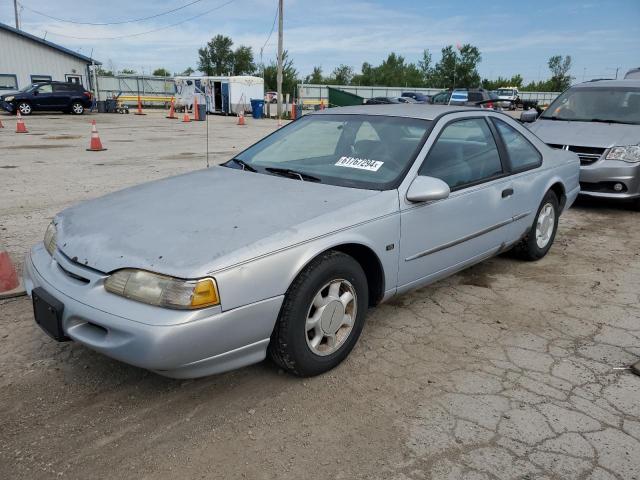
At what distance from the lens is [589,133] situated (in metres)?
7.01

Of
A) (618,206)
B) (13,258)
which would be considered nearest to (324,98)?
(618,206)

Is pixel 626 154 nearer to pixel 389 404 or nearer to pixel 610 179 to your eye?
pixel 610 179

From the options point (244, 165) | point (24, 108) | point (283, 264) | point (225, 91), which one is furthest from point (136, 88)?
point (283, 264)

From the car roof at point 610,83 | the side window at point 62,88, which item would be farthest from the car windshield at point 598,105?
the side window at point 62,88

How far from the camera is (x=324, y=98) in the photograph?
4366cm

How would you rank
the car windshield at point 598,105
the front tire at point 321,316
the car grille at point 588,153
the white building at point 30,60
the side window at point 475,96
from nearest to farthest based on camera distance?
the front tire at point 321,316
the car grille at point 588,153
the car windshield at point 598,105
the side window at point 475,96
the white building at point 30,60

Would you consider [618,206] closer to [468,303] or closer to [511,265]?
[511,265]

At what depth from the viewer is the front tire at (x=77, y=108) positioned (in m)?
26.9

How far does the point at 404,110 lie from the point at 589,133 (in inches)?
168

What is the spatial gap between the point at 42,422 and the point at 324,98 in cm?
4309

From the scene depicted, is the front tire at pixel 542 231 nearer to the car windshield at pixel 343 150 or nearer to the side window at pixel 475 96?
the car windshield at pixel 343 150

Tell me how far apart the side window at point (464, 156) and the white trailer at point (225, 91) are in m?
28.2

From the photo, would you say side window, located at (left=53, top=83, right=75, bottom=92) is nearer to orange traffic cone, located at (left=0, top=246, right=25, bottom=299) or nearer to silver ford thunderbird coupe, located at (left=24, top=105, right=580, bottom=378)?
orange traffic cone, located at (left=0, top=246, right=25, bottom=299)

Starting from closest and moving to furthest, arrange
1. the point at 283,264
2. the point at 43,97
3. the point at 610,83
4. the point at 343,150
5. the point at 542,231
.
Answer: the point at 283,264 → the point at 343,150 → the point at 542,231 → the point at 610,83 → the point at 43,97
